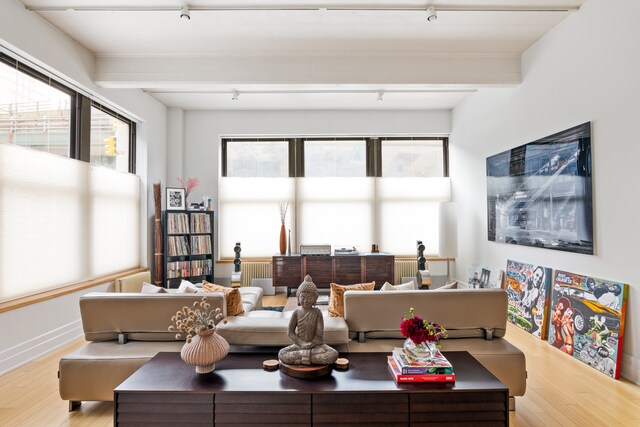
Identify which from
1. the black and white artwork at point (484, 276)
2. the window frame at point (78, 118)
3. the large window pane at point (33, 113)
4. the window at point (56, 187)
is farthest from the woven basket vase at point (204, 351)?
the black and white artwork at point (484, 276)

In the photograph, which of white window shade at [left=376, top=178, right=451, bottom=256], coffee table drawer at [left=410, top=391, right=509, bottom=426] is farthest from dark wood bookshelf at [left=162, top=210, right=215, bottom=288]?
coffee table drawer at [left=410, top=391, right=509, bottom=426]

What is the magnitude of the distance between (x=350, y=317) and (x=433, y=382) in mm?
866

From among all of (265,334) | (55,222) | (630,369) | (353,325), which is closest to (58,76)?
(55,222)

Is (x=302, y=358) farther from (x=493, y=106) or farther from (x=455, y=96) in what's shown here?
(x=455, y=96)

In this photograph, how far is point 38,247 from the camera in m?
3.73

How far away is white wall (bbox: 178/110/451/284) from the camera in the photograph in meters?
6.78

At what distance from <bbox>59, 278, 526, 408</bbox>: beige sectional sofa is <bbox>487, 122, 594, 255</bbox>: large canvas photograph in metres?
1.64

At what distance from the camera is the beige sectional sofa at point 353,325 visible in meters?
2.47

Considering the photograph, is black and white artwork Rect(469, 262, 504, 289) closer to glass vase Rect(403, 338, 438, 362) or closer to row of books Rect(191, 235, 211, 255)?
glass vase Rect(403, 338, 438, 362)

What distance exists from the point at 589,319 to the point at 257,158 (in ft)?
18.3

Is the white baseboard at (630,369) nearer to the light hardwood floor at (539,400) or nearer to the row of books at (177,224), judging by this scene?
the light hardwood floor at (539,400)

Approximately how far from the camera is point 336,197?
692cm

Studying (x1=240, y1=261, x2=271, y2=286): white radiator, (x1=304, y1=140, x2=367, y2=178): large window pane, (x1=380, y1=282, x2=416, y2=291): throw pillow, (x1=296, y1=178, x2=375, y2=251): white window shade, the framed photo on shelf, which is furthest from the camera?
(x1=304, y1=140, x2=367, y2=178): large window pane

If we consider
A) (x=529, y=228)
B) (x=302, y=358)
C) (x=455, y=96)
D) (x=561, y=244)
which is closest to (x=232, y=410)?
(x=302, y=358)
